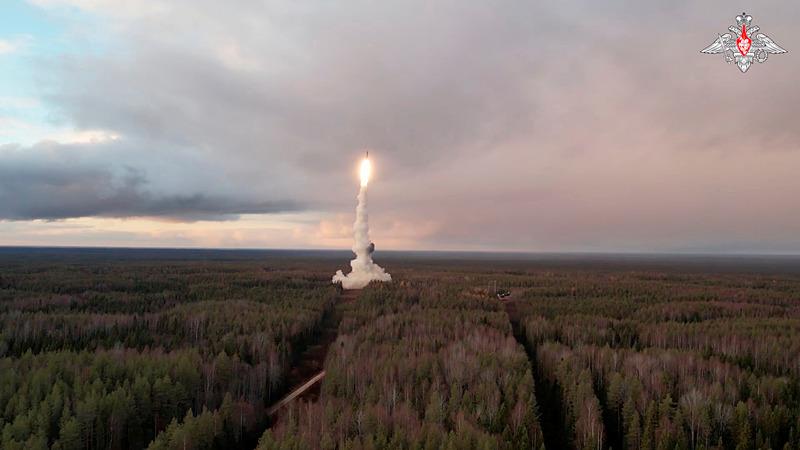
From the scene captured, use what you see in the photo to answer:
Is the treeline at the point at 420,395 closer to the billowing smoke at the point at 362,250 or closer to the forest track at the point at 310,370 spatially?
the forest track at the point at 310,370

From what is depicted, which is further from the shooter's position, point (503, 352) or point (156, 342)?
point (156, 342)

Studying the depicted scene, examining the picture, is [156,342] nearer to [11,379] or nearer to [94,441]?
[11,379]

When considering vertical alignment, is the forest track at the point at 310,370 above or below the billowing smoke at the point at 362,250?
below

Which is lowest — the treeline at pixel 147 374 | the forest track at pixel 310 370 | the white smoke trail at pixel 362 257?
the forest track at pixel 310 370

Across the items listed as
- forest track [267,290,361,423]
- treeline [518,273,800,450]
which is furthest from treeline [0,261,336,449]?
treeline [518,273,800,450]

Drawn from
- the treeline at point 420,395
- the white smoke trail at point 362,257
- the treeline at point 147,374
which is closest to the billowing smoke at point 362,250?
the white smoke trail at point 362,257

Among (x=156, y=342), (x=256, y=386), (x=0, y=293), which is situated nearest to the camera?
(x=256, y=386)

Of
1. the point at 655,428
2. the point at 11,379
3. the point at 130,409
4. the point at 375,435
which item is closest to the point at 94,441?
the point at 130,409

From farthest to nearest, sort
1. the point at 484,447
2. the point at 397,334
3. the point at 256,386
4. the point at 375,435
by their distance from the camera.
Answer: the point at 397,334, the point at 256,386, the point at 375,435, the point at 484,447

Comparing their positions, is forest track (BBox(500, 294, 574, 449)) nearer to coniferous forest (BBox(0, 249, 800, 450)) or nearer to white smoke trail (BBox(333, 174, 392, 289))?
coniferous forest (BBox(0, 249, 800, 450))
